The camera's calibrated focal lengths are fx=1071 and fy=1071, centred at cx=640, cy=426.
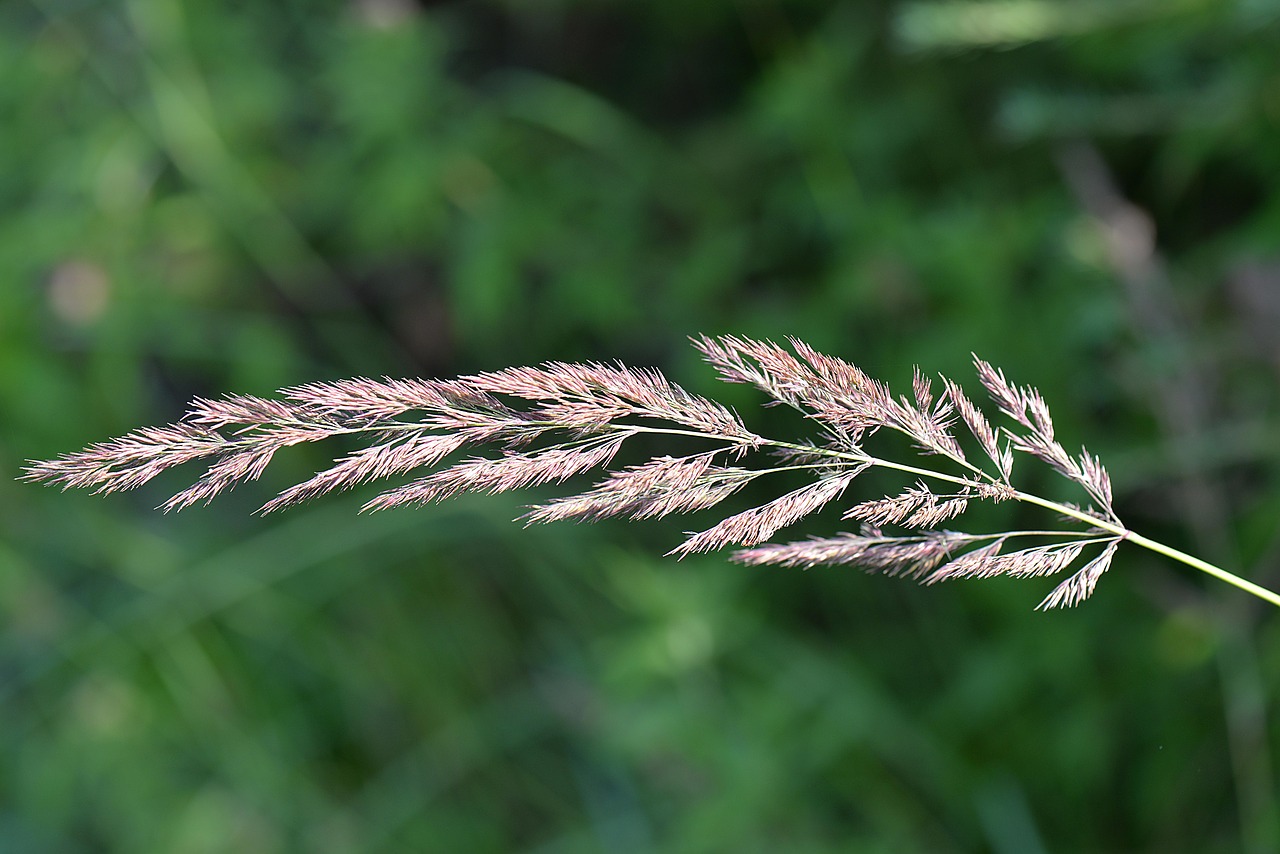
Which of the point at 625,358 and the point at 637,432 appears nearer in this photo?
the point at 637,432

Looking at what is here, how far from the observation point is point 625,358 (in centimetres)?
305

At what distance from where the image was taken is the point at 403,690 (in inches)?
115

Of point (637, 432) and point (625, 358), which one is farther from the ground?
point (625, 358)

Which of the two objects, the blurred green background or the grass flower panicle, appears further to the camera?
the blurred green background

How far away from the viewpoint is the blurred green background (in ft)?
7.22

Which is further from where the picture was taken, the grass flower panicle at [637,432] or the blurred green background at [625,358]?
the blurred green background at [625,358]

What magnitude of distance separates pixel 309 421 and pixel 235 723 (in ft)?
7.49

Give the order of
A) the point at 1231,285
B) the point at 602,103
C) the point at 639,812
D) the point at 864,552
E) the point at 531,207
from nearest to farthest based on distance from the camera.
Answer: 1. the point at 864,552
2. the point at 1231,285
3. the point at 639,812
4. the point at 531,207
5. the point at 602,103

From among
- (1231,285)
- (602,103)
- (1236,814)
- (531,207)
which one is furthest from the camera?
(602,103)

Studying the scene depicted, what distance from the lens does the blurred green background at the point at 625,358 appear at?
7.22 feet

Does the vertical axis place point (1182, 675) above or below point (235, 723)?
below

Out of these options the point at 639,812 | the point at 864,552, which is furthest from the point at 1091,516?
the point at 639,812

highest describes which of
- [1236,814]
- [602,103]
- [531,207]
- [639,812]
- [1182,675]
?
[602,103]

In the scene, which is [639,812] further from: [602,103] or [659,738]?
[602,103]
